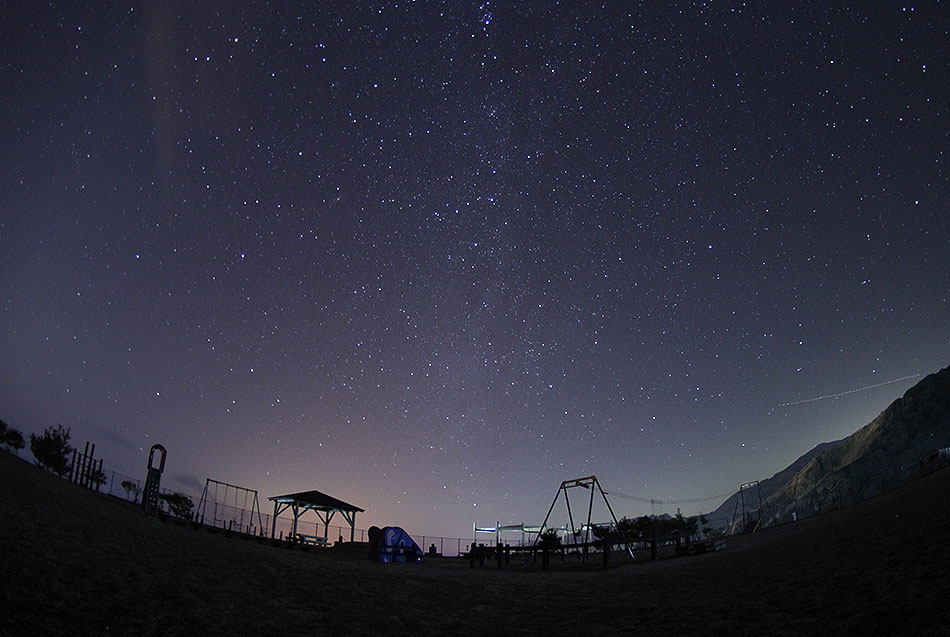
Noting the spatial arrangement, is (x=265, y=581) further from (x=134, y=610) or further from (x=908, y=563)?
(x=908, y=563)

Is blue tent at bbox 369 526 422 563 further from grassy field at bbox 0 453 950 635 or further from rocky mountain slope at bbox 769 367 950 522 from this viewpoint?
rocky mountain slope at bbox 769 367 950 522

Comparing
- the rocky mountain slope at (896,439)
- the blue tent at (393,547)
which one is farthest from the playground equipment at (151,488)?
the rocky mountain slope at (896,439)

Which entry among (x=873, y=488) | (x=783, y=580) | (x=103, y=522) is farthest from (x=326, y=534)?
(x=873, y=488)

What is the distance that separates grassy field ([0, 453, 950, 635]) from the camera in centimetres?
806

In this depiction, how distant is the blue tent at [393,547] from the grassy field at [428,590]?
41.4ft

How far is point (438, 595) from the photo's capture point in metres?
14.8

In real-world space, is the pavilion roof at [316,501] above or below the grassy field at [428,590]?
above

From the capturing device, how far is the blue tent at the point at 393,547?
1180 inches

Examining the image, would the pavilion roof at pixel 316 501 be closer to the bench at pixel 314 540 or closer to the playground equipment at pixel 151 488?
the bench at pixel 314 540

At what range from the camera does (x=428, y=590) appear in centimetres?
1571

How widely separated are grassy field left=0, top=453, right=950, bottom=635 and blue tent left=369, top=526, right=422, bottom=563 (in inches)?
497

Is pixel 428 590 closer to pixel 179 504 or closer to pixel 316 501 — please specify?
pixel 316 501

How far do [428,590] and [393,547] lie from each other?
1589cm

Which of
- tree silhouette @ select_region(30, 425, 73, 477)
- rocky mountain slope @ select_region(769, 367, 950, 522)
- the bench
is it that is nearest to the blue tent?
the bench
